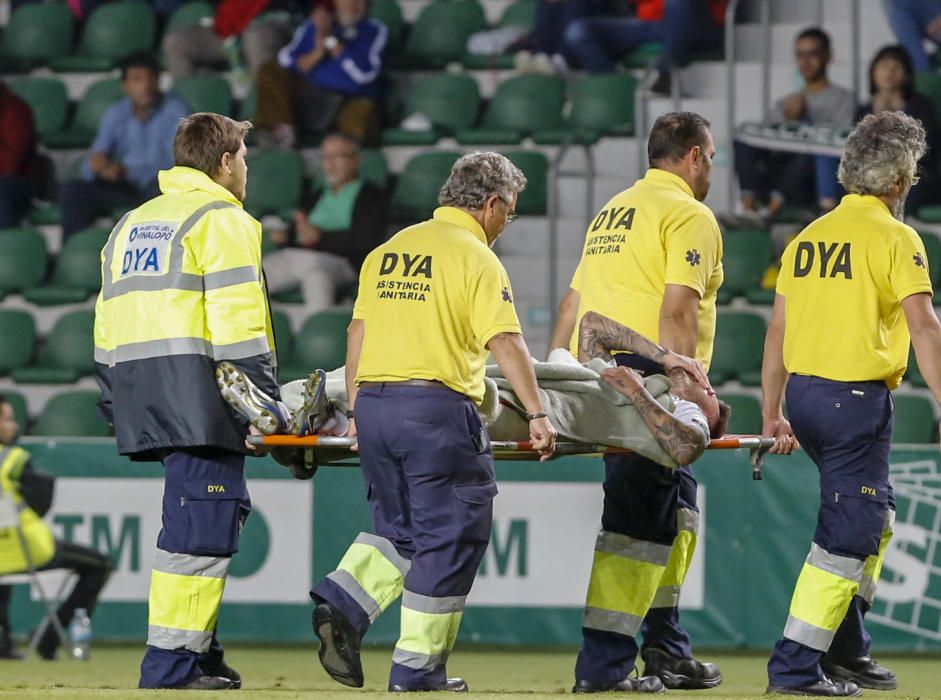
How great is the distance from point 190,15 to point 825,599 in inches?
366

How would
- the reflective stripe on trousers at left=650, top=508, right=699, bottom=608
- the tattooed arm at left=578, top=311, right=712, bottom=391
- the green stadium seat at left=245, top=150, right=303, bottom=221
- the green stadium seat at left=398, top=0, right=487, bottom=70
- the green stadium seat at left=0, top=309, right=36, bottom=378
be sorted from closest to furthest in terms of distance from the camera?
the tattooed arm at left=578, top=311, right=712, bottom=391
the reflective stripe on trousers at left=650, top=508, right=699, bottom=608
the green stadium seat at left=0, top=309, right=36, bottom=378
the green stadium seat at left=245, top=150, right=303, bottom=221
the green stadium seat at left=398, top=0, right=487, bottom=70

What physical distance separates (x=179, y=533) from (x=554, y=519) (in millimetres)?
3845

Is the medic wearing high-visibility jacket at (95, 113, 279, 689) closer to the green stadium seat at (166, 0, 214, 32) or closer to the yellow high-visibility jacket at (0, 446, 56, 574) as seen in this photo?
the yellow high-visibility jacket at (0, 446, 56, 574)

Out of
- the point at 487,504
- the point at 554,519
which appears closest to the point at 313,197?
the point at 554,519

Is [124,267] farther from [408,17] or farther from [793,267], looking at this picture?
[408,17]

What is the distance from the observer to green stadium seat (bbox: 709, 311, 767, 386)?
37.0 ft

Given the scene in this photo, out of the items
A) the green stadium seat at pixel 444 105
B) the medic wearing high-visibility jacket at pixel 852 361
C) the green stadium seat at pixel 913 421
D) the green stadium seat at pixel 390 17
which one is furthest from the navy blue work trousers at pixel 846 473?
the green stadium seat at pixel 390 17

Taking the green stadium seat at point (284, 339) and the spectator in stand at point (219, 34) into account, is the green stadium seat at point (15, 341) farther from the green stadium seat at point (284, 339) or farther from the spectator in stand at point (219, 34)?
the spectator in stand at point (219, 34)

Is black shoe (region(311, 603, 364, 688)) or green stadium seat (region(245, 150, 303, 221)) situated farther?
green stadium seat (region(245, 150, 303, 221))

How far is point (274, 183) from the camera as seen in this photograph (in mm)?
12703

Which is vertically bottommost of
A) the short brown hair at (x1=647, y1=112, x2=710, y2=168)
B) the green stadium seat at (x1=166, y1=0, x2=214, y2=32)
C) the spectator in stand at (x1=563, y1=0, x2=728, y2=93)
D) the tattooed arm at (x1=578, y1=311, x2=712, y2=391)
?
the tattooed arm at (x1=578, y1=311, x2=712, y2=391)

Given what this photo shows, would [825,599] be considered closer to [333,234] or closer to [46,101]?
[333,234]

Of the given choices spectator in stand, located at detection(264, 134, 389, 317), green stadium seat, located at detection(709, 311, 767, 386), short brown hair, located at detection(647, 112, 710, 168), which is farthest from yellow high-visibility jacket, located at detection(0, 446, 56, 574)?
green stadium seat, located at detection(709, 311, 767, 386)

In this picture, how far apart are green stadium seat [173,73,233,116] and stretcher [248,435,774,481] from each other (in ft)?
23.8
